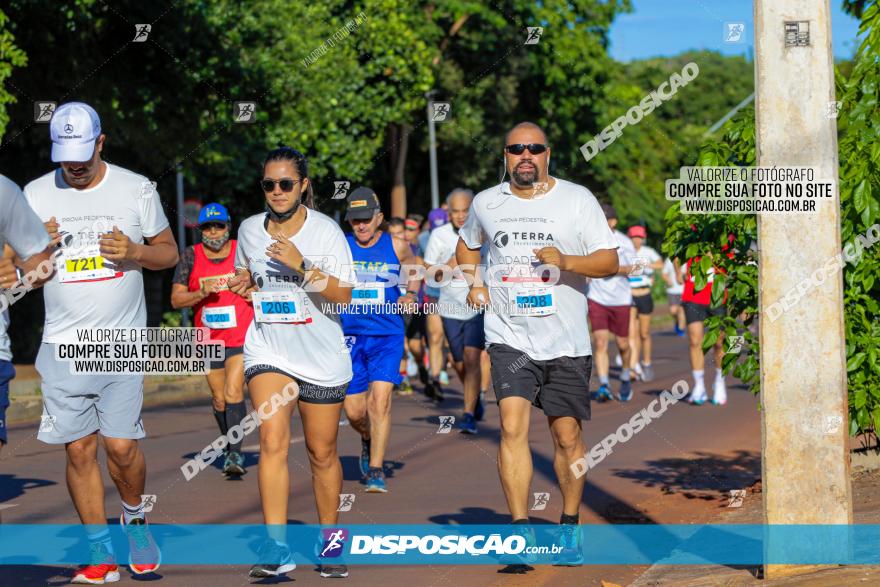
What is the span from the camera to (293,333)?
6852mm

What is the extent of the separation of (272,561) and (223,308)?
164 inches

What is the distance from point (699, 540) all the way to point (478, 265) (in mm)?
1906

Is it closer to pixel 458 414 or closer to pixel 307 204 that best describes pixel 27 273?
pixel 307 204

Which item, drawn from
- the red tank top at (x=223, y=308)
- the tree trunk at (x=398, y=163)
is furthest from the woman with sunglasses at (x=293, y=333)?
the tree trunk at (x=398, y=163)

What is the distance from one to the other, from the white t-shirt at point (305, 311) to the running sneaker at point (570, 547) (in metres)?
1.39

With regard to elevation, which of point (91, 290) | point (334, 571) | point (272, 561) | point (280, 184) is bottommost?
point (334, 571)

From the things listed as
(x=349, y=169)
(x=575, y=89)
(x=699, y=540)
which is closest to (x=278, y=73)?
(x=349, y=169)

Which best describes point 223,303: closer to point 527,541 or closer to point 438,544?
point 438,544

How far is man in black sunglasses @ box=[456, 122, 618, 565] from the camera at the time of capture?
709 cm

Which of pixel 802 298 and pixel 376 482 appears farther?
pixel 376 482

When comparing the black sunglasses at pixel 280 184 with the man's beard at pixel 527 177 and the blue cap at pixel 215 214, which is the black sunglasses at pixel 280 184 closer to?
the man's beard at pixel 527 177

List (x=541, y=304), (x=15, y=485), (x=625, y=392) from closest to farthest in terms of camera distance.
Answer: (x=541, y=304), (x=15, y=485), (x=625, y=392)

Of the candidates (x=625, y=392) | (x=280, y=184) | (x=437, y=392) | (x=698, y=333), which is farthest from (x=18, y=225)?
(x=625, y=392)

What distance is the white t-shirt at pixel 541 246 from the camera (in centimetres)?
713
